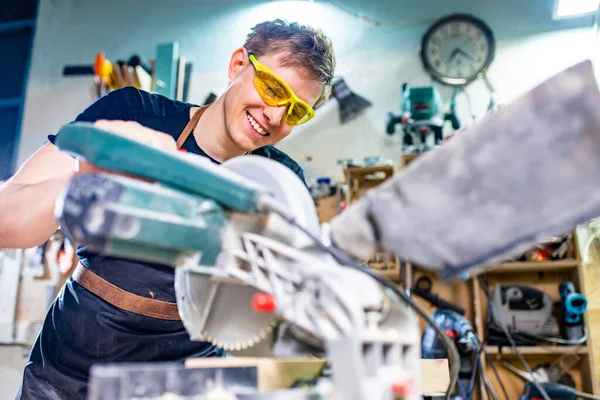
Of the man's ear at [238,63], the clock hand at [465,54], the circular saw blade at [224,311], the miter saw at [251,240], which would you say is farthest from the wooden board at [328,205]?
the miter saw at [251,240]

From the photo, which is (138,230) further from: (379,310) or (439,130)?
(439,130)

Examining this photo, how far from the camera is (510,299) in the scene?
135 inches

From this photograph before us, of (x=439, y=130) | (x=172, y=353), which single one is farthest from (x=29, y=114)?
(x=172, y=353)

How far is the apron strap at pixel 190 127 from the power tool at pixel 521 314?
8.52ft

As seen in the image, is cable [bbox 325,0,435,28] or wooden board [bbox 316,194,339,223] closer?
wooden board [bbox 316,194,339,223]

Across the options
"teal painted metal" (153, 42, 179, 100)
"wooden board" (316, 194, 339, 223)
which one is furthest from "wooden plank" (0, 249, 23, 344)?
"wooden board" (316, 194, 339, 223)

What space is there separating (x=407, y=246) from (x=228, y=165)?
37cm

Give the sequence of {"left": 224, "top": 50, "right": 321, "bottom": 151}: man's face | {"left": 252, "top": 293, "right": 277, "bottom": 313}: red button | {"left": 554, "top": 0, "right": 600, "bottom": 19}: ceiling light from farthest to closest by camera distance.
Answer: {"left": 554, "top": 0, "right": 600, "bottom": 19}: ceiling light < {"left": 224, "top": 50, "right": 321, "bottom": 151}: man's face < {"left": 252, "top": 293, "right": 277, "bottom": 313}: red button

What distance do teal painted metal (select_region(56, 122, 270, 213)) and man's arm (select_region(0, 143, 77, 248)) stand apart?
0.25 metres

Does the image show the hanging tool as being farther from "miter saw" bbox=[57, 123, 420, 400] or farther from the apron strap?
"miter saw" bbox=[57, 123, 420, 400]

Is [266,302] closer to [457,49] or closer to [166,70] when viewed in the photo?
[166,70]

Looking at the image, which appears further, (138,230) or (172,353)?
(172,353)

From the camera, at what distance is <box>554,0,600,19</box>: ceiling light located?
3949 mm

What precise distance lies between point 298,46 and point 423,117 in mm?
2254
